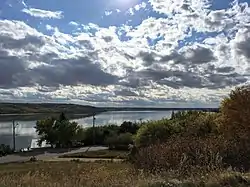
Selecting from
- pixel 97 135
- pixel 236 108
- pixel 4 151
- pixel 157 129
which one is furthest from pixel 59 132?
pixel 236 108

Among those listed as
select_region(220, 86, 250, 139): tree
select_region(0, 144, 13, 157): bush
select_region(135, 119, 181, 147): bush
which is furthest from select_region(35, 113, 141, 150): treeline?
select_region(220, 86, 250, 139): tree

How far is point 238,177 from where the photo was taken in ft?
25.9

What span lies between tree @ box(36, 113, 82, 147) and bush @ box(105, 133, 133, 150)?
24.9 ft

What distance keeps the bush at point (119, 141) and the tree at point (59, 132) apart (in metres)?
7.60

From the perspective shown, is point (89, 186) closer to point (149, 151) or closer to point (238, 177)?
point (238, 177)

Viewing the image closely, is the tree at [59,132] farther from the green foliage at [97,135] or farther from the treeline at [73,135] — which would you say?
the green foliage at [97,135]

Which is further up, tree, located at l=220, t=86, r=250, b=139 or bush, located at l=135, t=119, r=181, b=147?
tree, located at l=220, t=86, r=250, b=139

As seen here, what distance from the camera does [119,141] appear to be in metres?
89.9

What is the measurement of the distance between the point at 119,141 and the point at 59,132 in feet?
43.0

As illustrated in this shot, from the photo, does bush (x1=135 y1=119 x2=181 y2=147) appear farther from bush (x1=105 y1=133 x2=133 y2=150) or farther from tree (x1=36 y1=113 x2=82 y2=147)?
tree (x1=36 y1=113 x2=82 y2=147)

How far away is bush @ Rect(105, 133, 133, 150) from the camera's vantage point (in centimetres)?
8831

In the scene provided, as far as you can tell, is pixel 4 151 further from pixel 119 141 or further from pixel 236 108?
pixel 236 108

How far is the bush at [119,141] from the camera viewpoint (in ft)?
290

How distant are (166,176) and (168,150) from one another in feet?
11.6
